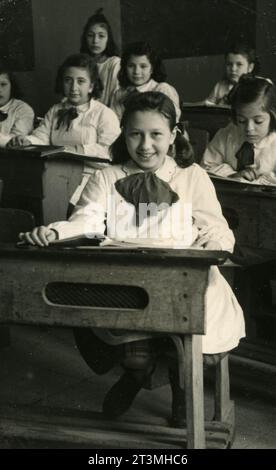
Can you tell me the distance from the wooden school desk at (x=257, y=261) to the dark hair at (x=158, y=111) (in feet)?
1.08

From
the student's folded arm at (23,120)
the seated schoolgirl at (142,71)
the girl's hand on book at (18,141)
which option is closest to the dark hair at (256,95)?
the girl's hand on book at (18,141)

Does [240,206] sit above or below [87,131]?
below

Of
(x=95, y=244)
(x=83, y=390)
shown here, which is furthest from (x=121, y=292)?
(x=83, y=390)

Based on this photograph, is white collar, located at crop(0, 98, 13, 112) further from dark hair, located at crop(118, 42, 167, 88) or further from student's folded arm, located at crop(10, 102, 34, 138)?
dark hair, located at crop(118, 42, 167, 88)

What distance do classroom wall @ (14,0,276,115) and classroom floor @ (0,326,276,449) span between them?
12.5 feet

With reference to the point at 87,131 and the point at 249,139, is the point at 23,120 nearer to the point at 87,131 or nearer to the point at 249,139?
the point at 87,131

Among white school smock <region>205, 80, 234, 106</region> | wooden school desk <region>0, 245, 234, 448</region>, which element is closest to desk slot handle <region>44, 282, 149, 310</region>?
wooden school desk <region>0, 245, 234, 448</region>

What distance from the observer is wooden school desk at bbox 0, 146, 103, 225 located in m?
3.37

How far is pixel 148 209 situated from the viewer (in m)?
2.21

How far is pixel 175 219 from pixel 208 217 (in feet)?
0.34

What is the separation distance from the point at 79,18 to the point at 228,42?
1453 millimetres

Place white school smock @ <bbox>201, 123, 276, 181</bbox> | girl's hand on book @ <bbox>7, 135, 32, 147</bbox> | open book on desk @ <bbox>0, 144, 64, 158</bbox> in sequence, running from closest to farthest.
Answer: white school smock @ <bbox>201, 123, 276, 181</bbox> → open book on desk @ <bbox>0, 144, 64, 158</bbox> → girl's hand on book @ <bbox>7, 135, 32, 147</bbox>

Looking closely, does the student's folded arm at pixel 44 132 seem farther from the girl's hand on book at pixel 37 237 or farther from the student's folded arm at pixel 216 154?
the girl's hand on book at pixel 37 237
